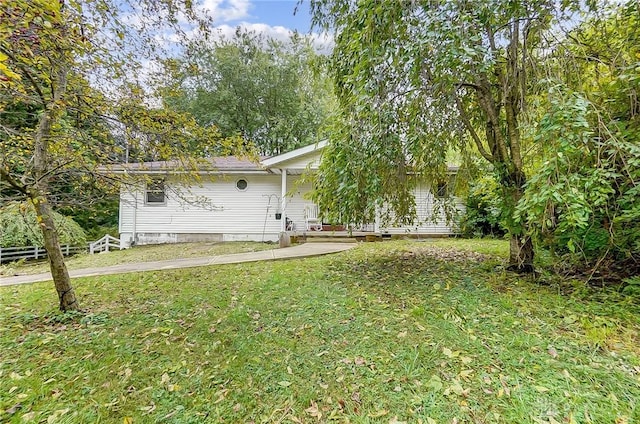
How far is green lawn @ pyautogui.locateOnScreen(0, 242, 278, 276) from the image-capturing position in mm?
8133

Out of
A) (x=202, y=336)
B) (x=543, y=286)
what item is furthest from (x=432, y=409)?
(x=543, y=286)

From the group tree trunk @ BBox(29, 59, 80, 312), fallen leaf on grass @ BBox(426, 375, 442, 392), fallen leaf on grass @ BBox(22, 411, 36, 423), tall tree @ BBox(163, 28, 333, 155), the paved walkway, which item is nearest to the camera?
fallen leaf on grass @ BBox(22, 411, 36, 423)

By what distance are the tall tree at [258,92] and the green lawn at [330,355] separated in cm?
1633

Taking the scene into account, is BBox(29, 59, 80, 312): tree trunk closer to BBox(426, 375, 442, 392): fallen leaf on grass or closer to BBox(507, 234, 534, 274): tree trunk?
BBox(426, 375, 442, 392): fallen leaf on grass

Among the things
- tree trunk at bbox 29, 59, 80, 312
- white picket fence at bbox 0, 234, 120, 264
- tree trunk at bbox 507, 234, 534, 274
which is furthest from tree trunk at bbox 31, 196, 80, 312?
white picket fence at bbox 0, 234, 120, 264

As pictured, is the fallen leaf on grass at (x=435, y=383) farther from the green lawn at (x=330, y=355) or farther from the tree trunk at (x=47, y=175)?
the tree trunk at (x=47, y=175)

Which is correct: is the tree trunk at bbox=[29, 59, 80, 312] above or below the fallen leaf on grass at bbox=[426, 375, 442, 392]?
above

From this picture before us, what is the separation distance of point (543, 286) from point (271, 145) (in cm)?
1925

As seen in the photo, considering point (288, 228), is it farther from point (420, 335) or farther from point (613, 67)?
point (613, 67)

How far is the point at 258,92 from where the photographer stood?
20.6m

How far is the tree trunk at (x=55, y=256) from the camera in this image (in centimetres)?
369

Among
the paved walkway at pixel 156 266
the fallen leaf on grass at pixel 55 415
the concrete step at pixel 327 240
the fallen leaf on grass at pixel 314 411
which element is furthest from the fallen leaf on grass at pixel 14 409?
the concrete step at pixel 327 240

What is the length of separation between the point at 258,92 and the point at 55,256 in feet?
61.5

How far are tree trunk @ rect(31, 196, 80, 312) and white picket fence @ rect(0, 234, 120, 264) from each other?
25.8 feet
